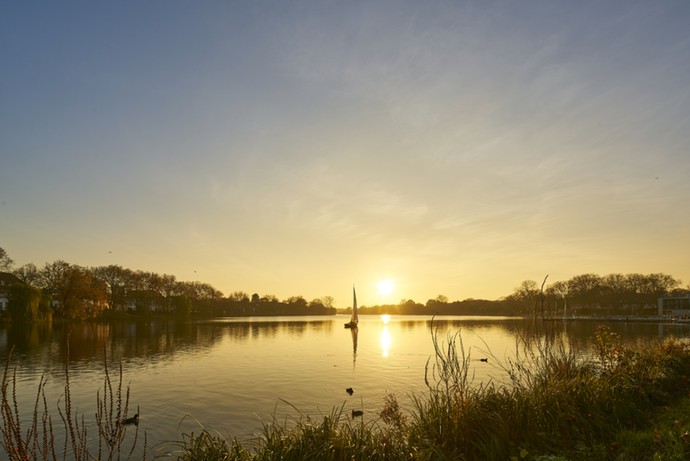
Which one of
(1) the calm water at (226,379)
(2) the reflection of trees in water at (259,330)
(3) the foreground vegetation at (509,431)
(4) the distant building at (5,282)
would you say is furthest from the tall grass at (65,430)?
(4) the distant building at (5,282)

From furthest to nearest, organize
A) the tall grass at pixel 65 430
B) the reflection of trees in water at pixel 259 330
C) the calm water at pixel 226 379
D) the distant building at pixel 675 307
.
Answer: the distant building at pixel 675 307, the reflection of trees in water at pixel 259 330, the calm water at pixel 226 379, the tall grass at pixel 65 430

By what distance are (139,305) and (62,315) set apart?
3350 cm

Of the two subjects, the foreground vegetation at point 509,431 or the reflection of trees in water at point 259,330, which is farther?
the reflection of trees in water at point 259,330

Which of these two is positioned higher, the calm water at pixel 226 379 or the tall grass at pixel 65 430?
the tall grass at pixel 65 430

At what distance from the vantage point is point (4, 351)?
3925cm

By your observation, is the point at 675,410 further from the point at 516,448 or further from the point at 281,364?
the point at 281,364

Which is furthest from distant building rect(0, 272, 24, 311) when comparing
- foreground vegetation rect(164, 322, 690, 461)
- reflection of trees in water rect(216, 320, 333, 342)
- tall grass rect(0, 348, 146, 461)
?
foreground vegetation rect(164, 322, 690, 461)

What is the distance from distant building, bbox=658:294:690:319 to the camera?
114438 millimetres

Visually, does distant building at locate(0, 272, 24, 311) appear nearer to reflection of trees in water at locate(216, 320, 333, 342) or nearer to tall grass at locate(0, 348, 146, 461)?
reflection of trees in water at locate(216, 320, 333, 342)

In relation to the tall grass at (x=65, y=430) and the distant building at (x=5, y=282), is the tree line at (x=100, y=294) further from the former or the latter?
the tall grass at (x=65, y=430)

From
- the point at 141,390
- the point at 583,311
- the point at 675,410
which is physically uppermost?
the point at 675,410

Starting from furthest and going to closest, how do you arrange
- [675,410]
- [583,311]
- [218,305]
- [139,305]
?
[218,305]
[583,311]
[139,305]
[675,410]

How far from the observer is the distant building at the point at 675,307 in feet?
375

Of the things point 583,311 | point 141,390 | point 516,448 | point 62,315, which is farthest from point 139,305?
point 583,311
